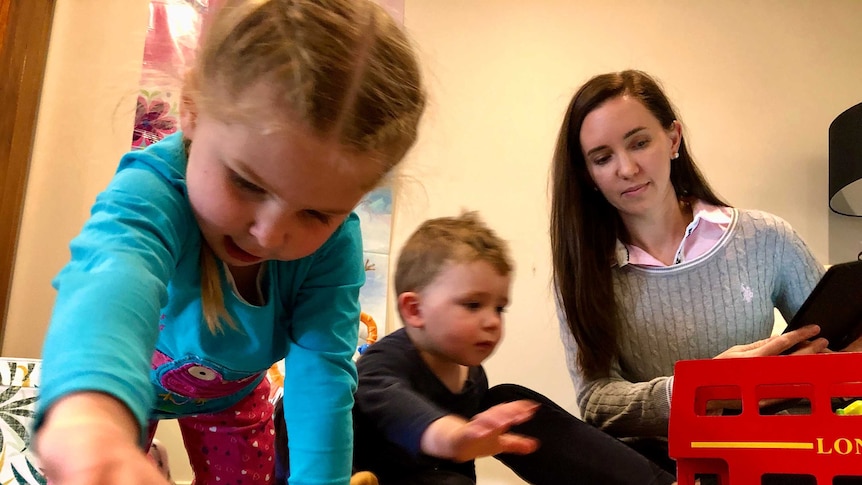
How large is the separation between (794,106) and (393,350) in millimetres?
1381

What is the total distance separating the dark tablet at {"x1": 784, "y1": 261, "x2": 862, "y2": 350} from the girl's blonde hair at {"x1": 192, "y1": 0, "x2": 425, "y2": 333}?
538mm

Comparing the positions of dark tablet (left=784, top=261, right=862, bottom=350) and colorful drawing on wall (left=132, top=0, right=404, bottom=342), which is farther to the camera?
colorful drawing on wall (left=132, top=0, right=404, bottom=342)

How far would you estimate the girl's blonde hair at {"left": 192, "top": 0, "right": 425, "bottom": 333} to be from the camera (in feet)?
1.47

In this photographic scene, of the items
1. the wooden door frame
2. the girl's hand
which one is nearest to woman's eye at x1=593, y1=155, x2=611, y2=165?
the girl's hand

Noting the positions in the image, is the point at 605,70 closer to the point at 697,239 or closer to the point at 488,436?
the point at 697,239

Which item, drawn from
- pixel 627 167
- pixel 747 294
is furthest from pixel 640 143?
pixel 747 294

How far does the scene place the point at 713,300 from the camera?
1062mm

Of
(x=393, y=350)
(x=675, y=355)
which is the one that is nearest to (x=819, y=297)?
(x=675, y=355)

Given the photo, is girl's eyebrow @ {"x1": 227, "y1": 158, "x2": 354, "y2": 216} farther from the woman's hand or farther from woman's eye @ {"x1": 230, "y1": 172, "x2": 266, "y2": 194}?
the woman's hand

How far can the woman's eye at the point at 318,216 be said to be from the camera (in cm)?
49

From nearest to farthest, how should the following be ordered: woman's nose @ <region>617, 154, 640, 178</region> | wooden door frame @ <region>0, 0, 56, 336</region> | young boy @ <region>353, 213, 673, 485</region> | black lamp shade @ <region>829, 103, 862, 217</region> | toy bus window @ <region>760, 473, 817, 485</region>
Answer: toy bus window @ <region>760, 473, 817, 485</region> → young boy @ <region>353, 213, 673, 485</region> → woman's nose @ <region>617, 154, 640, 178</region> → black lamp shade @ <region>829, 103, 862, 217</region> → wooden door frame @ <region>0, 0, 56, 336</region>

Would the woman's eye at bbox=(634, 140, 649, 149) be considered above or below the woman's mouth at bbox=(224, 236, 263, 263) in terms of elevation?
above

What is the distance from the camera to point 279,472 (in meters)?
0.88

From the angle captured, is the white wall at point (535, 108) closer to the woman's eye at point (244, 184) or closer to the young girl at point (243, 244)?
the young girl at point (243, 244)
